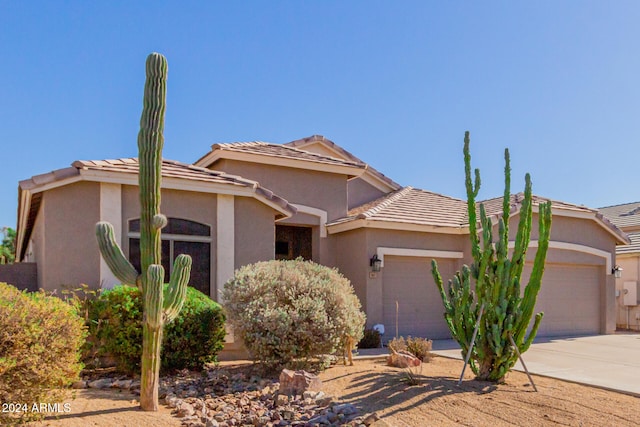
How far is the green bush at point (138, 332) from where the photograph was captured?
30.4ft

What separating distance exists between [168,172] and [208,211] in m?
1.25

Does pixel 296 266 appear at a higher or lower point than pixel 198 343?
higher

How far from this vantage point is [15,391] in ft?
18.3

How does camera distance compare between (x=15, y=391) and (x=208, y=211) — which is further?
(x=208, y=211)

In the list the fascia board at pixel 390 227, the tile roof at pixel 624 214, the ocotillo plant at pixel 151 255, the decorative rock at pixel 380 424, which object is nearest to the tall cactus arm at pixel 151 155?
the ocotillo plant at pixel 151 255

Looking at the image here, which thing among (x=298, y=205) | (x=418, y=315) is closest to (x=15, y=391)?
(x=298, y=205)

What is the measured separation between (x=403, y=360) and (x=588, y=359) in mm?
4755

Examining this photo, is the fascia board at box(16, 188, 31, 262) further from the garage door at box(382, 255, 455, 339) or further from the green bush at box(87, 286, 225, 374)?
the garage door at box(382, 255, 455, 339)

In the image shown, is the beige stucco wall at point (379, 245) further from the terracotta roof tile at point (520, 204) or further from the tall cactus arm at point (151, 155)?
the tall cactus arm at point (151, 155)

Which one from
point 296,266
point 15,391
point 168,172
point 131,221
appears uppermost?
point 168,172

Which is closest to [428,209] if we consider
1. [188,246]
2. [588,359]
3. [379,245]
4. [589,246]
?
[379,245]

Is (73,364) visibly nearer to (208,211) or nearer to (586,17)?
(208,211)

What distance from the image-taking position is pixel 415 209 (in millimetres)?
16641

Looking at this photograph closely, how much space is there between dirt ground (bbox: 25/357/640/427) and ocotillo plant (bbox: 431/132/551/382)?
49cm
